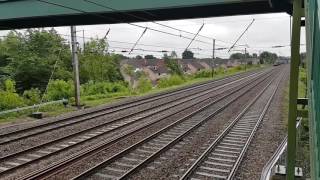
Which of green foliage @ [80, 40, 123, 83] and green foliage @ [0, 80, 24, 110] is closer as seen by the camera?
green foliage @ [0, 80, 24, 110]

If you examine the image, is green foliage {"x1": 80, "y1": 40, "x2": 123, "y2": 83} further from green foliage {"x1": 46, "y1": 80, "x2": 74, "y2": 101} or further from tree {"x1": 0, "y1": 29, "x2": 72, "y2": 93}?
green foliage {"x1": 46, "y1": 80, "x2": 74, "y2": 101}

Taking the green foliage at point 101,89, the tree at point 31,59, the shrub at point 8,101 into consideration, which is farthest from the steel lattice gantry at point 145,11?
the tree at point 31,59

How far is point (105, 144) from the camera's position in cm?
1359

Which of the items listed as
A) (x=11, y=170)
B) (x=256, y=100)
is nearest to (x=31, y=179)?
(x=11, y=170)

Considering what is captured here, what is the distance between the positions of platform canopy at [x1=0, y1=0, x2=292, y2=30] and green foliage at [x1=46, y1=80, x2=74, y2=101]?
1849cm

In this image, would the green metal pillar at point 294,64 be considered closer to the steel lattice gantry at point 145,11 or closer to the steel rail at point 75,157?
the steel lattice gantry at point 145,11

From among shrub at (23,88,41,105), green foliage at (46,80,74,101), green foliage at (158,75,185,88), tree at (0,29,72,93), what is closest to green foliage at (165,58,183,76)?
green foliage at (158,75,185,88)

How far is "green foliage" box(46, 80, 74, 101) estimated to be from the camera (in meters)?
31.1

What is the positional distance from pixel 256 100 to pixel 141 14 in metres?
18.0

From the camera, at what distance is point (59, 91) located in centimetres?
3153

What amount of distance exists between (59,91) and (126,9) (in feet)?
72.8

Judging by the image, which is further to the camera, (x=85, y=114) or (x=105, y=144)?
(x=85, y=114)

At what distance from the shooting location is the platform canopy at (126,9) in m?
9.87

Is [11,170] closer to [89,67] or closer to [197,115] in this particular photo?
[197,115]
